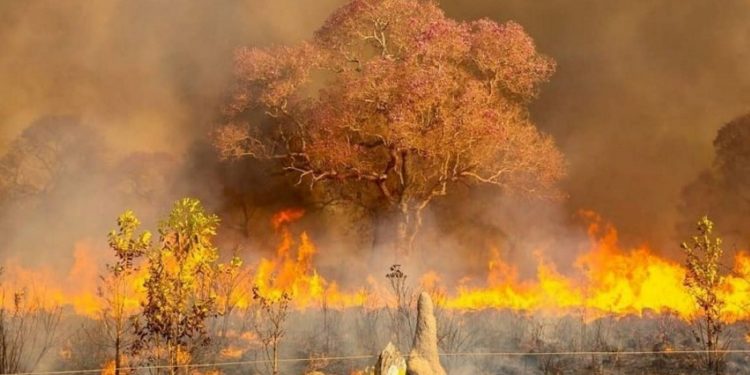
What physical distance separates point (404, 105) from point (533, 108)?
6326mm

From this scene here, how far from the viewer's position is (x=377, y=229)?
977 inches

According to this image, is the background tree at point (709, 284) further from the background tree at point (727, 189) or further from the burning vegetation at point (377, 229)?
the background tree at point (727, 189)

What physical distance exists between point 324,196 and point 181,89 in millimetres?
5642

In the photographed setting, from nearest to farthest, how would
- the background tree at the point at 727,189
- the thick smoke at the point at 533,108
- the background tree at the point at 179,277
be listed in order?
the background tree at the point at 179,277 → the background tree at the point at 727,189 → the thick smoke at the point at 533,108

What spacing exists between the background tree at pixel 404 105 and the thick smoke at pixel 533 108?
1.49 metres

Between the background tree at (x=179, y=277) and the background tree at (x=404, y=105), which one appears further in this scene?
the background tree at (x=404, y=105)

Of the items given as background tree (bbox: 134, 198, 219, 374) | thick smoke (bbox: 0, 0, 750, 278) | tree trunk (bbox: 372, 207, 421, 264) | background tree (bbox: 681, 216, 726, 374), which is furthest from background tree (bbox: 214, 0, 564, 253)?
background tree (bbox: 134, 198, 219, 374)

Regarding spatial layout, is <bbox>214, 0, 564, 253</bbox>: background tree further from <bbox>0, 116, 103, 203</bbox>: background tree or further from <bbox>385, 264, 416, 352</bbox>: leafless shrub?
<bbox>0, 116, 103, 203</bbox>: background tree

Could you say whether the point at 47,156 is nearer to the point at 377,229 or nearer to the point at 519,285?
the point at 377,229

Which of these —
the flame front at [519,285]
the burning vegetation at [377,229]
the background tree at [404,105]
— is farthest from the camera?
the flame front at [519,285]

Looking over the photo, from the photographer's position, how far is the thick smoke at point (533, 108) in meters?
25.4

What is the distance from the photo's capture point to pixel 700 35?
26.3 metres

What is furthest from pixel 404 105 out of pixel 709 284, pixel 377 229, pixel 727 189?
pixel 727 189

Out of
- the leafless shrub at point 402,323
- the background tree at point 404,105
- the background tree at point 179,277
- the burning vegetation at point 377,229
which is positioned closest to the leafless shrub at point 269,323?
the burning vegetation at point 377,229
